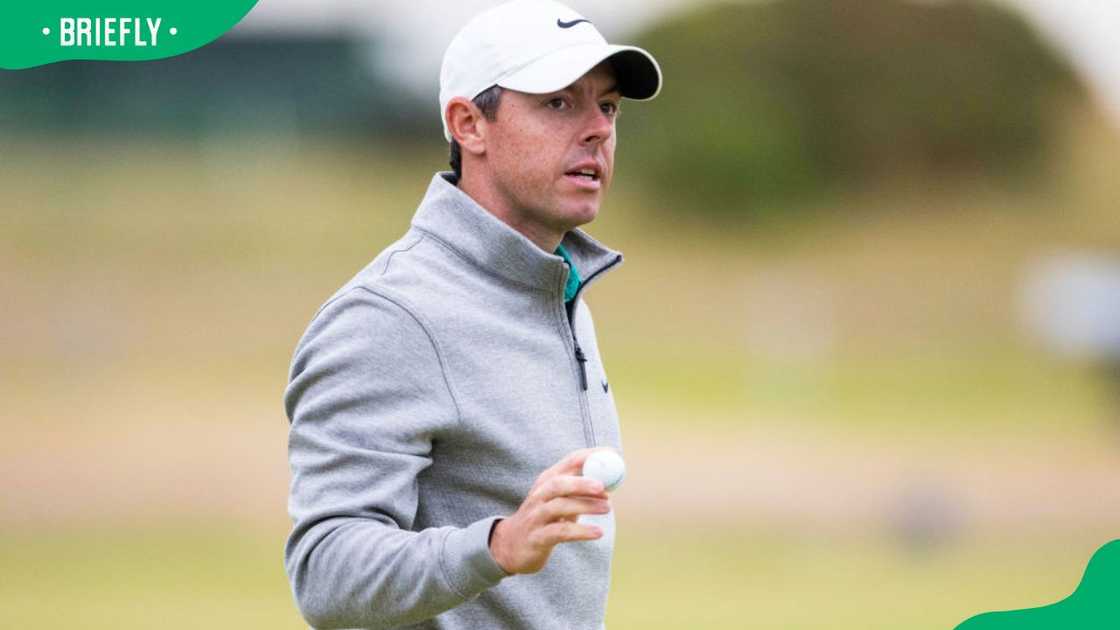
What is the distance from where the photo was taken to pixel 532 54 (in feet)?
6.16

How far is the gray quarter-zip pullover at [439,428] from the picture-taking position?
5.16ft

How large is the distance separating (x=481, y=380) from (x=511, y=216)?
268 millimetres

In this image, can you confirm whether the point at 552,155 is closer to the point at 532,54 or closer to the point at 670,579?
the point at 532,54

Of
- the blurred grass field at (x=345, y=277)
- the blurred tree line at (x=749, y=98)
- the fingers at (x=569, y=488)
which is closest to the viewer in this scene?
the fingers at (x=569, y=488)

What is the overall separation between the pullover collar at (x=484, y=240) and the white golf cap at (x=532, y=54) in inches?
5.2

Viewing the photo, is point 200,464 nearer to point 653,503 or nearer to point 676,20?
point 653,503

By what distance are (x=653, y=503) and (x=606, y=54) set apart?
11300 mm

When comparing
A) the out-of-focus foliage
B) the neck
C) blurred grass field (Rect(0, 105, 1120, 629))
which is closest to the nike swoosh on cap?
the neck

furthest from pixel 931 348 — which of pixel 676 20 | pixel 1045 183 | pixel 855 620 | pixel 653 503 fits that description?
pixel 855 620

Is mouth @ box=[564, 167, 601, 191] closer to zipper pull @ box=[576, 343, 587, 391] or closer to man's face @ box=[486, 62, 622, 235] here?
man's face @ box=[486, 62, 622, 235]

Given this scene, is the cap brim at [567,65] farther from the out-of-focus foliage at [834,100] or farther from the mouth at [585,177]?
the out-of-focus foliage at [834,100]

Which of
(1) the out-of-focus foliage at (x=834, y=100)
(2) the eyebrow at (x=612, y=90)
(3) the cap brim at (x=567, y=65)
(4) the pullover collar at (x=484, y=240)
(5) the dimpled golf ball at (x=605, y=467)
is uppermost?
(1) the out-of-focus foliage at (x=834, y=100)

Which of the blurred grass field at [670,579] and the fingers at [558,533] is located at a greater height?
the fingers at [558,533]

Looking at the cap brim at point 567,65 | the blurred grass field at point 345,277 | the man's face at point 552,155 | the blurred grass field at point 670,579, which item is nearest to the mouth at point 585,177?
the man's face at point 552,155
